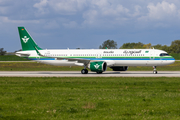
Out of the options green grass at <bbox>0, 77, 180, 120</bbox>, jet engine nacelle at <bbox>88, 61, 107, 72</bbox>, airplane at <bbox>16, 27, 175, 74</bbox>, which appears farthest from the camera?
airplane at <bbox>16, 27, 175, 74</bbox>

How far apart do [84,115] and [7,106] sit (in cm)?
431

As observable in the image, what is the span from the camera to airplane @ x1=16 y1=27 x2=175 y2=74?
36.7 meters

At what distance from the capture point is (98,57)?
38.8 metres

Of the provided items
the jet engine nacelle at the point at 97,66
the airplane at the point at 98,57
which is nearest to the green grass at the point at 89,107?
the jet engine nacelle at the point at 97,66

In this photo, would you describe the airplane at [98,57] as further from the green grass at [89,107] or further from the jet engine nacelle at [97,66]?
the green grass at [89,107]

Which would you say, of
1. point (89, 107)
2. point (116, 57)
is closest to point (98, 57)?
point (116, 57)

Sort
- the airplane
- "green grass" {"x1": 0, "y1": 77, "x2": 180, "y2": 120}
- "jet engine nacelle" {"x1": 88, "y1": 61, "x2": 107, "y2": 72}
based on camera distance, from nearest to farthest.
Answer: "green grass" {"x1": 0, "y1": 77, "x2": 180, "y2": 120} → "jet engine nacelle" {"x1": 88, "y1": 61, "x2": 107, "y2": 72} → the airplane

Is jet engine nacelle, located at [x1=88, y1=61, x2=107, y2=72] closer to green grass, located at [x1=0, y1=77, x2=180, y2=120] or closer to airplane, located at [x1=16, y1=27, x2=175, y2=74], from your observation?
airplane, located at [x1=16, y1=27, x2=175, y2=74]

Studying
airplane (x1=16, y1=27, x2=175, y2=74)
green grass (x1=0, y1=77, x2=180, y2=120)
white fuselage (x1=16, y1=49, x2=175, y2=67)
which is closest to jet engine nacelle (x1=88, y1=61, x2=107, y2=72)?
airplane (x1=16, y1=27, x2=175, y2=74)

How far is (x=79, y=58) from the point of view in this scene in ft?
130

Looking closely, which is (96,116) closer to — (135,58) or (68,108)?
(68,108)

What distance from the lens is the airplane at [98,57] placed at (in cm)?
3669

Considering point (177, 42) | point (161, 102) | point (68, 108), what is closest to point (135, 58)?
point (161, 102)

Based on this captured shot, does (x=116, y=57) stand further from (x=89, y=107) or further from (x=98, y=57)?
(x=89, y=107)
